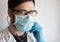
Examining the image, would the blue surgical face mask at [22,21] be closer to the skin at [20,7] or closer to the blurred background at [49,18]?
the skin at [20,7]

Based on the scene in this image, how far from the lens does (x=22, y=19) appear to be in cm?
104

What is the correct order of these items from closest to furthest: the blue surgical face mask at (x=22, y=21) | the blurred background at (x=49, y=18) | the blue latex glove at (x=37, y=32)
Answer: the blue surgical face mask at (x=22, y=21), the blue latex glove at (x=37, y=32), the blurred background at (x=49, y=18)

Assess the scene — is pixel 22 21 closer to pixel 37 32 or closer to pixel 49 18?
pixel 37 32

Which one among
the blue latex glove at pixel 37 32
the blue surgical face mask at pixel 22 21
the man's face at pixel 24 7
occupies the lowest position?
the blue latex glove at pixel 37 32

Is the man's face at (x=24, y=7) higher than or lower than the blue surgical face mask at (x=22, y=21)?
higher

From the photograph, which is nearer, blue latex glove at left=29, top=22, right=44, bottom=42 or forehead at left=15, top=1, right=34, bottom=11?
forehead at left=15, top=1, right=34, bottom=11

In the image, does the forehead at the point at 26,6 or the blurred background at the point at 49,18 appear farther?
the blurred background at the point at 49,18

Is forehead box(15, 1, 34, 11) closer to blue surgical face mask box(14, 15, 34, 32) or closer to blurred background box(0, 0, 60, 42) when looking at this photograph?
blue surgical face mask box(14, 15, 34, 32)

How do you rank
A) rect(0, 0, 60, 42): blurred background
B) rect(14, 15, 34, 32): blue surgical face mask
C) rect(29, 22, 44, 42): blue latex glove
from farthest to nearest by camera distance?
rect(0, 0, 60, 42): blurred background, rect(29, 22, 44, 42): blue latex glove, rect(14, 15, 34, 32): blue surgical face mask

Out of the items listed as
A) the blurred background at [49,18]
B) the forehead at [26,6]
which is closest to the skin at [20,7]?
the forehead at [26,6]

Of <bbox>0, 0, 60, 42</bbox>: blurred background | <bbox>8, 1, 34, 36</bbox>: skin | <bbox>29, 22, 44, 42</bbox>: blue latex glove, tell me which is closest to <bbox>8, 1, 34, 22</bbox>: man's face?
<bbox>8, 1, 34, 36</bbox>: skin

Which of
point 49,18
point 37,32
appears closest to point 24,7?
point 37,32

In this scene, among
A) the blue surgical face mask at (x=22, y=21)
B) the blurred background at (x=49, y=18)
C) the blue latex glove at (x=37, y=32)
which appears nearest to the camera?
the blue surgical face mask at (x=22, y=21)

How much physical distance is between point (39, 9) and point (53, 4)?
0.16 m
